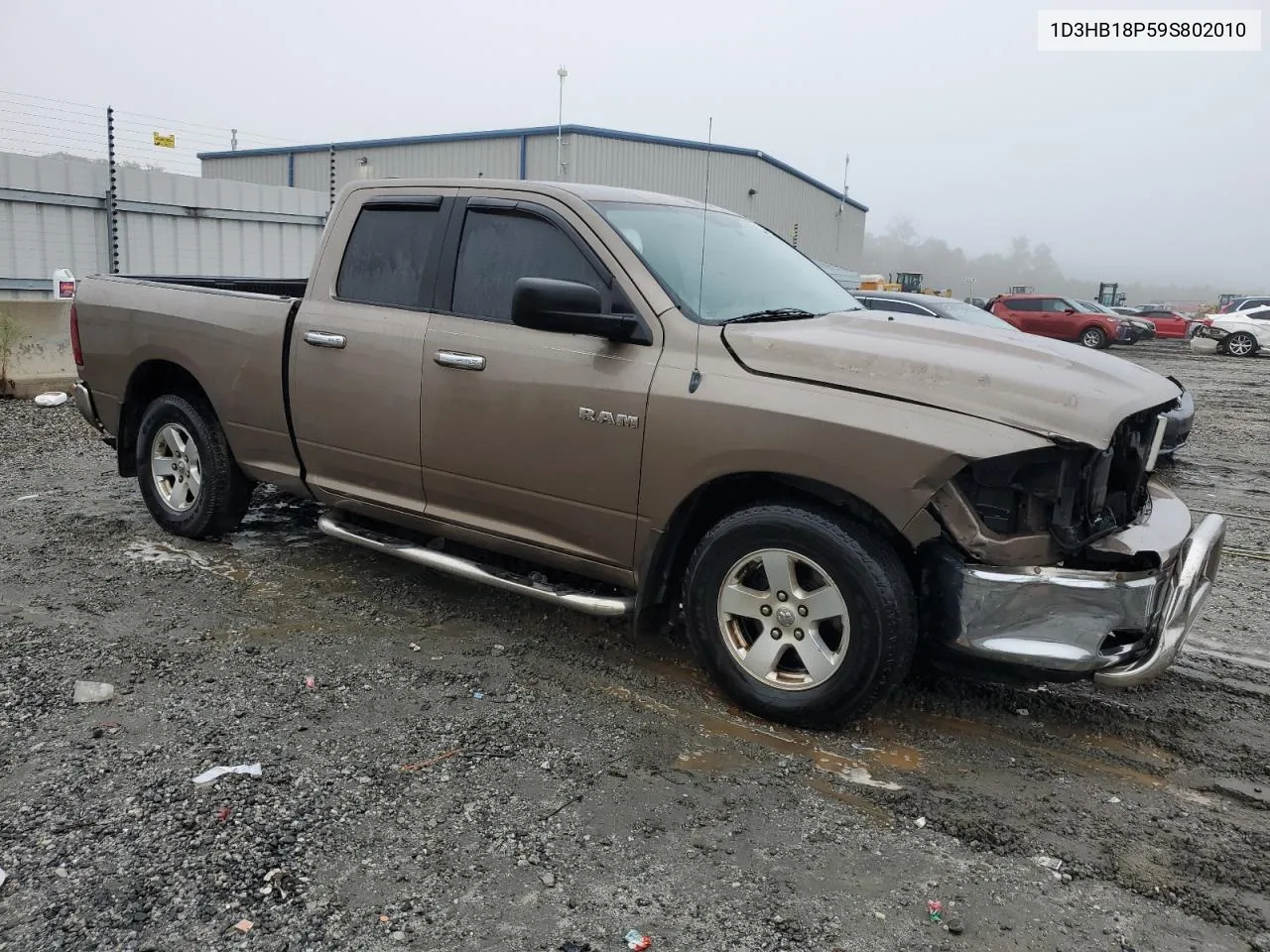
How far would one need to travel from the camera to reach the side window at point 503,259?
13.9 feet

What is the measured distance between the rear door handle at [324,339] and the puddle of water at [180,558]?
1.31m

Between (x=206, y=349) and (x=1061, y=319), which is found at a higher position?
(x=1061, y=319)

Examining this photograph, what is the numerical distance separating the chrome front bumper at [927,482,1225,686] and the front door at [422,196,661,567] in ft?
4.09

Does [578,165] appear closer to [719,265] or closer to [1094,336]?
[1094,336]

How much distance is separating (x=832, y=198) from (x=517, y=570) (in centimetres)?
4676

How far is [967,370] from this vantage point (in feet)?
11.3

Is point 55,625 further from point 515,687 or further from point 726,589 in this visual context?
point 726,589

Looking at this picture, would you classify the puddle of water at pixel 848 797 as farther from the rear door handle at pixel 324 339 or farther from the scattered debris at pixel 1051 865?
the rear door handle at pixel 324 339

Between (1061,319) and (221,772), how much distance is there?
29853mm

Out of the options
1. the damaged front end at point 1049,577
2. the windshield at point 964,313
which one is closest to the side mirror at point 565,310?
the damaged front end at point 1049,577

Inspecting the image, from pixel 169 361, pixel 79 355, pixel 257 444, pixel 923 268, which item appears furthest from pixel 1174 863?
pixel 923 268

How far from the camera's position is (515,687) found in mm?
4043

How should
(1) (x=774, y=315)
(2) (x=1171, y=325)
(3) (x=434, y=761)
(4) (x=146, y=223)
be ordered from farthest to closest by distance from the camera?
(2) (x=1171, y=325), (4) (x=146, y=223), (1) (x=774, y=315), (3) (x=434, y=761)

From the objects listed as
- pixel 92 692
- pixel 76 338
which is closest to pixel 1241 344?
pixel 76 338
